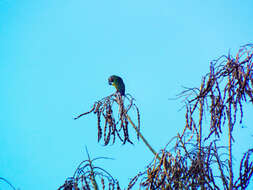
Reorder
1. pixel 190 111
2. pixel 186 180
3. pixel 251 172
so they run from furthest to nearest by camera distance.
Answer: pixel 190 111 → pixel 186 180 → pixel 251 172

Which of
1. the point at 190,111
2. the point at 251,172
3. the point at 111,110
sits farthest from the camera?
the point at 111,110

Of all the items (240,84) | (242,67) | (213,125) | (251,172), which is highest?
(242,67)

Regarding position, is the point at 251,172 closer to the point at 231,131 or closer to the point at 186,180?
the point at 231,131

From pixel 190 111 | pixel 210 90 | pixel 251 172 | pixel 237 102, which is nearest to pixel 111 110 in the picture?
pixel 190 111

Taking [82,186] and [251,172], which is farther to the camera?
[82,186]

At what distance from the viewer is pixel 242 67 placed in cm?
172

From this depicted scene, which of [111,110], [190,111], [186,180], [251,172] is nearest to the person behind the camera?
[251,172]

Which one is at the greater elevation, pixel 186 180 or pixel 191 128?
pixel 191 128

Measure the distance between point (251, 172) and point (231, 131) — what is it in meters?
0.23

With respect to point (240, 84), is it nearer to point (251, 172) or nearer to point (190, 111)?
point (190, 111)

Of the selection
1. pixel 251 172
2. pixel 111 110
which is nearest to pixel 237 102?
pixel 251 172

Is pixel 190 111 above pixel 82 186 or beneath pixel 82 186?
above

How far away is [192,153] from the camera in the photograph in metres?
1.84

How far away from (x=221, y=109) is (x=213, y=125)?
4.0 inches
